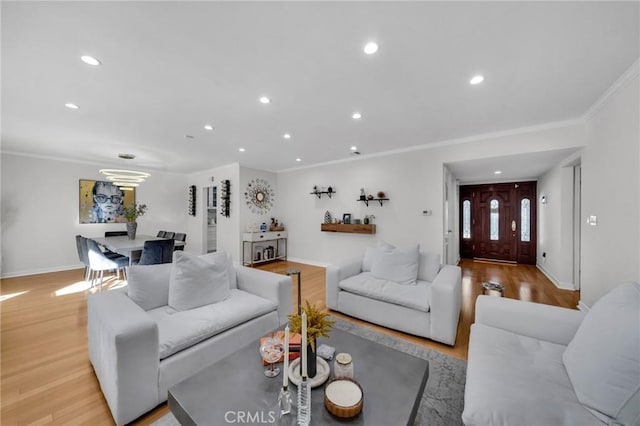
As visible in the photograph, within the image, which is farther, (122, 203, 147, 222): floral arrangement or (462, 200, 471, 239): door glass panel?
(462, 200, 471, 239): door glass panel

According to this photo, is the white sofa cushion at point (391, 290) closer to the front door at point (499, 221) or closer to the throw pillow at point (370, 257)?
the throw pillow at point (370, 257)

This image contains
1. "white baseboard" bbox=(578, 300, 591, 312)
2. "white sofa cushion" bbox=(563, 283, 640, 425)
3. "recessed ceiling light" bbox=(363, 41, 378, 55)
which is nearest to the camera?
"white sofa cushion" bbox=(563, 283, 640, 425)

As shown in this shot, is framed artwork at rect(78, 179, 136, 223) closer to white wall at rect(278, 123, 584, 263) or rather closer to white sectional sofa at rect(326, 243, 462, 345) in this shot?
white wall at rect(278, 123, 584, 263)

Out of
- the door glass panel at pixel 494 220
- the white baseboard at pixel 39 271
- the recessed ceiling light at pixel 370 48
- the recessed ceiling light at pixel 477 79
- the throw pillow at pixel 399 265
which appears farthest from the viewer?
the door glass panel at pixel 494 220

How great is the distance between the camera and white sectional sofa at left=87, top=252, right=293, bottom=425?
1437mm

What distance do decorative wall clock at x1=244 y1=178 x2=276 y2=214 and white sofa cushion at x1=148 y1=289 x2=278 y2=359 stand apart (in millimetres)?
4023

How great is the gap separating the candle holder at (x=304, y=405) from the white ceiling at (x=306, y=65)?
6.84ft

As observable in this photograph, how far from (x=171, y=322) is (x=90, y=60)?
2258 mm

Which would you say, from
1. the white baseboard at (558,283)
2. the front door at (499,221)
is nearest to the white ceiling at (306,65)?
the white baseboard at (558,283)

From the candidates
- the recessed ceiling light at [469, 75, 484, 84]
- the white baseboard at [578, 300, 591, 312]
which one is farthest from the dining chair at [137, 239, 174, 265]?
the white baseboard at [578, 300, 591, 312]

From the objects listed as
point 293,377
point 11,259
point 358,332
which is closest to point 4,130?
point 11,259

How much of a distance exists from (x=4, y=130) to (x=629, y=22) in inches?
279

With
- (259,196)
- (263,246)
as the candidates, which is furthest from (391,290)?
(259,196)

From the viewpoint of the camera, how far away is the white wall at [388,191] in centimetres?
362
